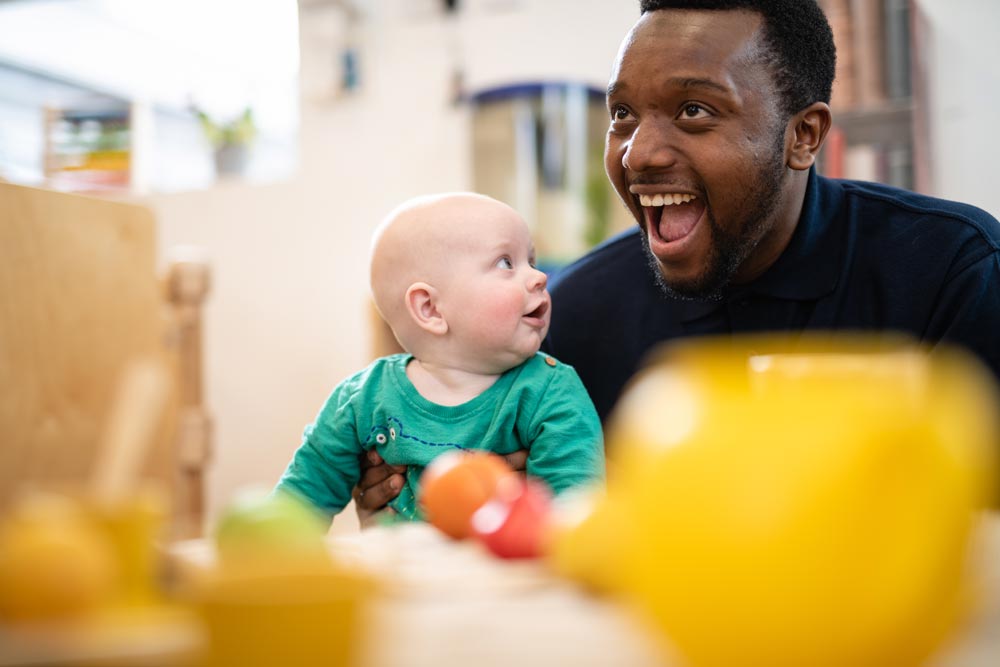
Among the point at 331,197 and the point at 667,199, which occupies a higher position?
the point at 331,197

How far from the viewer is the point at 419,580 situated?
20.8 inches

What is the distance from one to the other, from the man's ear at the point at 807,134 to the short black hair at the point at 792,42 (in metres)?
0.02

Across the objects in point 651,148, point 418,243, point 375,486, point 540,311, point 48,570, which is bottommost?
point 375,486

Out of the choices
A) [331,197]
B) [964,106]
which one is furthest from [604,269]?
[331,197]

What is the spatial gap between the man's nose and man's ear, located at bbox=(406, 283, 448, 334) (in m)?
0.45

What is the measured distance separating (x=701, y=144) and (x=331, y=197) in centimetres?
252

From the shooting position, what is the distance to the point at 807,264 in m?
1.54

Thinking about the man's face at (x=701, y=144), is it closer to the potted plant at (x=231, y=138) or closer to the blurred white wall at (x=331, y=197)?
the blurred white wall at (x=331, y=197)

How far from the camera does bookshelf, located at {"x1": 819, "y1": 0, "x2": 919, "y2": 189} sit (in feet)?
9.21

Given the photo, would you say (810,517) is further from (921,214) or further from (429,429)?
(921,214)

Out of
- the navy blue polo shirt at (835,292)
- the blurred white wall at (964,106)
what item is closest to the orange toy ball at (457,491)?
the navy blue polo shirt at (835,292)

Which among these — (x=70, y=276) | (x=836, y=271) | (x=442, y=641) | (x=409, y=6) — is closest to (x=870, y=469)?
(x=442, y=641)

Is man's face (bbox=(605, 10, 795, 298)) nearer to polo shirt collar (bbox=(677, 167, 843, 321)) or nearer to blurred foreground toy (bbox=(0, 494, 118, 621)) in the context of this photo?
polo shirt collar (bbox=(677, 167, 843, 321))

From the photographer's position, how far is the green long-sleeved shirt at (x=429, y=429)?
3.87ft
